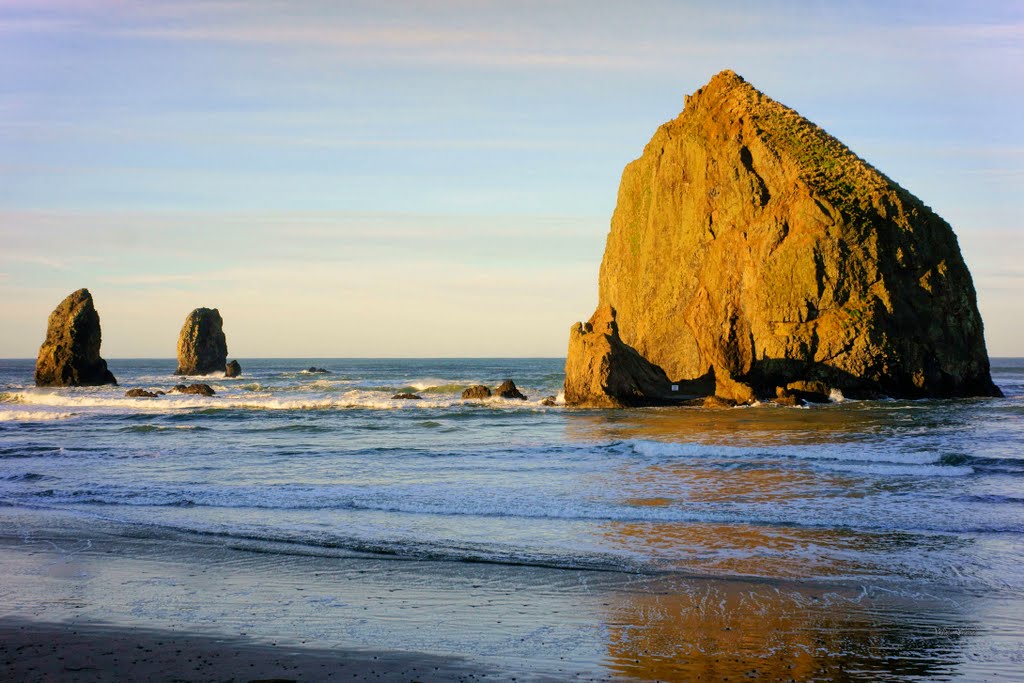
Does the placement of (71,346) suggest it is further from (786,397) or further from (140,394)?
(786,397)

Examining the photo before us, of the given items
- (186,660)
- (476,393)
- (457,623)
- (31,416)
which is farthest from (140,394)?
(186,660)

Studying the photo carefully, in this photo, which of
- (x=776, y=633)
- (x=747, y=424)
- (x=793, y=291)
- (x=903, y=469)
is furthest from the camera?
(x=793, y=291)

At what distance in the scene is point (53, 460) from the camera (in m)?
21.9

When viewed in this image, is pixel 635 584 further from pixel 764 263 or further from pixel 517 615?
pixel 764 263

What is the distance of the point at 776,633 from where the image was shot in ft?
26.6

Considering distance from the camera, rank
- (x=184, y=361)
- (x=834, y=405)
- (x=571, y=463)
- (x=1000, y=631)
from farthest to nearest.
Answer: (x=184, y=361)
(x=834, y=405)
(x=571, y=463)
(x=1000, y=631)

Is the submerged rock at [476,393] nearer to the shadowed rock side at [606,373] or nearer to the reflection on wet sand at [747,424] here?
the shadowed rock side at [606,373]

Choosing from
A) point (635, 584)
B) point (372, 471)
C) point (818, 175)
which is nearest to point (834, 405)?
point (818, 175)

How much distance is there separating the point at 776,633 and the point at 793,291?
36.0 m

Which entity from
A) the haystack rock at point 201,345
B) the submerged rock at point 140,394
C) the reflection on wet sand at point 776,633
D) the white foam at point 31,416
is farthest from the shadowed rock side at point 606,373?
the haystack rock at point 201,345

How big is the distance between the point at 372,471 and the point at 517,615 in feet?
36.6

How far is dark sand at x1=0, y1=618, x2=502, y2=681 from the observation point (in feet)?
22.5

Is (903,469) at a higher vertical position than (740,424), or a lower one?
lower

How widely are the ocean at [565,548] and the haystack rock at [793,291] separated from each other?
15.4m
